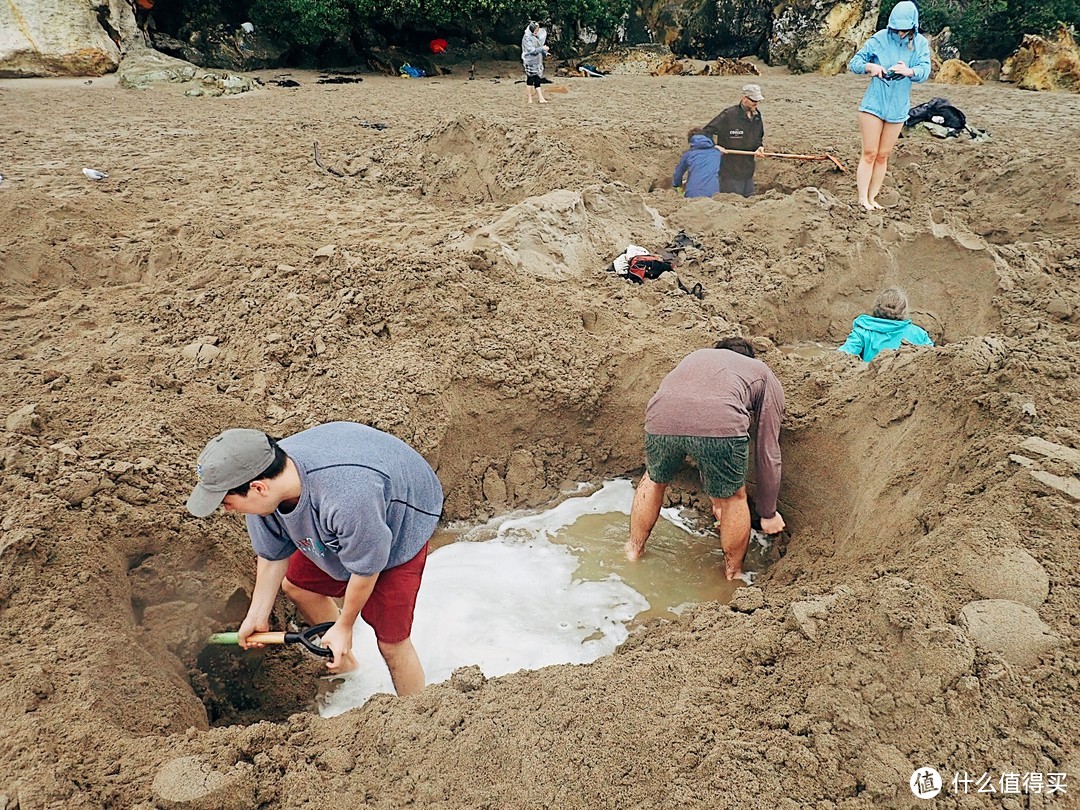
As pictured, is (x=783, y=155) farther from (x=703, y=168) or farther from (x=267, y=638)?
(x=267, y=638)

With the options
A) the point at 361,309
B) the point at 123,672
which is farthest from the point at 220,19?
the point at 123,672

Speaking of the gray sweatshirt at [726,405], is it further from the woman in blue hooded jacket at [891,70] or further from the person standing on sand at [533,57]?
the person standing on sand at [533,57]

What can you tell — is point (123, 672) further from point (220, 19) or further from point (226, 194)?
point (220, 19)

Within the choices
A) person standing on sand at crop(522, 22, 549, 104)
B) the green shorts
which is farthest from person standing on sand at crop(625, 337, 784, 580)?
person standing on sand at crop(522, 22, 549, 104)

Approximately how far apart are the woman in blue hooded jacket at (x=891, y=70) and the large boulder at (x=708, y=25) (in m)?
11.1

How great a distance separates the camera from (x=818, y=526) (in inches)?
155

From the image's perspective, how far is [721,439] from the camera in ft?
11.7

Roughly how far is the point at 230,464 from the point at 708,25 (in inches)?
679

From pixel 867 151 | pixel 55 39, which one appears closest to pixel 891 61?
pixel 867 151

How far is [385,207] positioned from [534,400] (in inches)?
119

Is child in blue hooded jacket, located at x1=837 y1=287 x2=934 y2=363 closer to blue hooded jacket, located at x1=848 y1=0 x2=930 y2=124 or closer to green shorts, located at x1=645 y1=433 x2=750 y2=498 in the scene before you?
green shorts, located at x1=645 y1=433 x2=750 y2=498

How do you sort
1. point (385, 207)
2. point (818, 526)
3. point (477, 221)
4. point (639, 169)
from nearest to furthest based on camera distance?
point (818, 526) → point (477, 221) → point (385, 207) → point (639, 169)

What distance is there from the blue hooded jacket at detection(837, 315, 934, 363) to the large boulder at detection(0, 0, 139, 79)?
13323mm

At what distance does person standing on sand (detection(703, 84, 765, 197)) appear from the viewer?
7.71 meters
